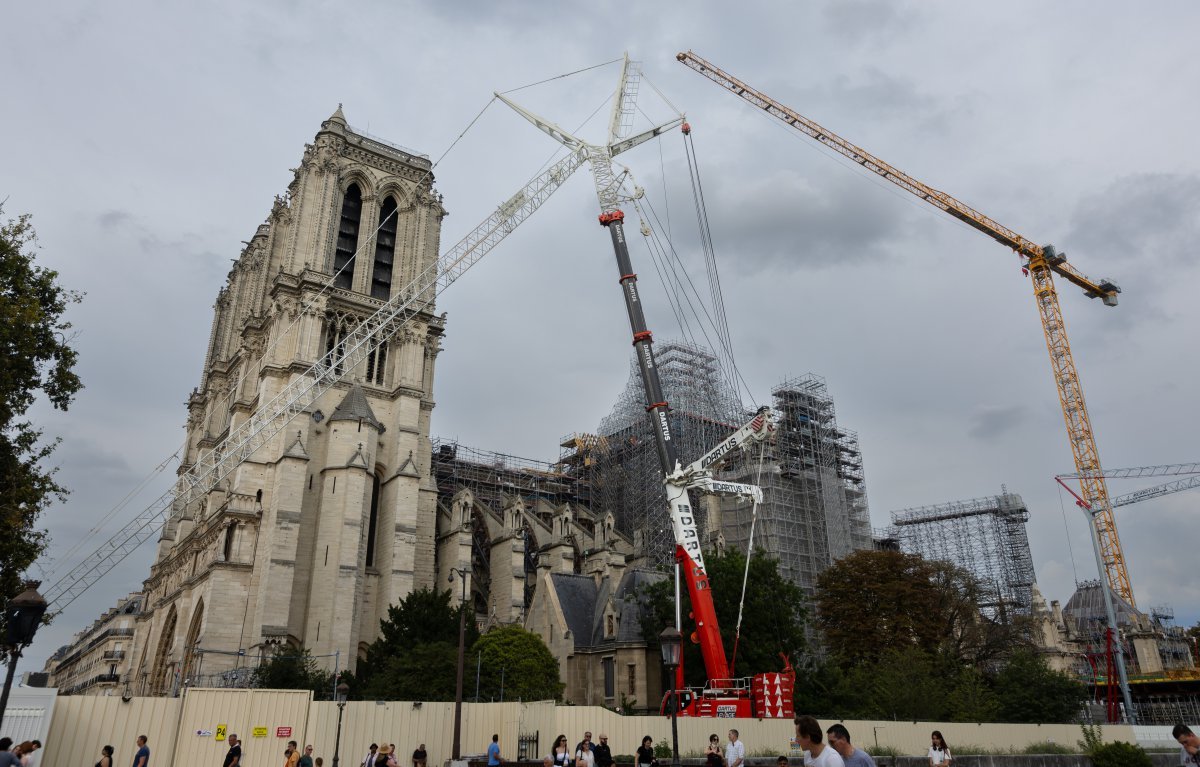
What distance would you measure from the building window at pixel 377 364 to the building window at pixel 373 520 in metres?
5.97

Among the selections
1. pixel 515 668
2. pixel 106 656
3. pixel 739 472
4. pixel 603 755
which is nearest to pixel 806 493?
pixel 739 472

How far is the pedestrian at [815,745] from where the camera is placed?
243 inches

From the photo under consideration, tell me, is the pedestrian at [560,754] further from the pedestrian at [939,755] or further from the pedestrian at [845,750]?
the pedestrian at [845,750]

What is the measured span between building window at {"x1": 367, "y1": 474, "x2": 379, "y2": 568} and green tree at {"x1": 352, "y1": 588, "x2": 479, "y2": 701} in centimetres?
858

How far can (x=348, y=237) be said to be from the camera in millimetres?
49219

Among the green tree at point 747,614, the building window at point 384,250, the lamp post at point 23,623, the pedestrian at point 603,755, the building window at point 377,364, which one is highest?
the building window at point 384,250

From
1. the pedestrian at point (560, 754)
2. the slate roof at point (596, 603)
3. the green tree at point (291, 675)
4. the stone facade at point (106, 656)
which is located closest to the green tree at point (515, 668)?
the slate roof at point (596, 603)

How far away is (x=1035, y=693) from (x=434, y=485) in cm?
3065

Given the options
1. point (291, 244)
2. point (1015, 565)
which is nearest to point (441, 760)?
point (291, 244)

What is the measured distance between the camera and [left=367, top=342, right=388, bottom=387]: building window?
45688mm

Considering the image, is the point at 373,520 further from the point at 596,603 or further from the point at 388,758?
the point at 388,758

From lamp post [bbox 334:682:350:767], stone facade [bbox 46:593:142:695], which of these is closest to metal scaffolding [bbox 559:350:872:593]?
lamp post [bbox 334:682:350:767]

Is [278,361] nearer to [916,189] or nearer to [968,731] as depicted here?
[968,731]

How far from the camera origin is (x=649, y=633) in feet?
111
